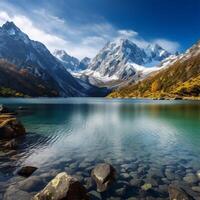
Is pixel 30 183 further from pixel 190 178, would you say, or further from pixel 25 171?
pixel 190 178

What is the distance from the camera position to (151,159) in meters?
31.3

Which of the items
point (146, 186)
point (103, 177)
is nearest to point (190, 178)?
point (146, 186)

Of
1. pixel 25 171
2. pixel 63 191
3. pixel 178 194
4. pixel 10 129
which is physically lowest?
pixel 25 171

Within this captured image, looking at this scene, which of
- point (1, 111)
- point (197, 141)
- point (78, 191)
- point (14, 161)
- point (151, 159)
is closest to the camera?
point (78, 191)

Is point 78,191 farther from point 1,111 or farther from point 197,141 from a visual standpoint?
point 1,111

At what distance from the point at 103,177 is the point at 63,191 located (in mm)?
5489

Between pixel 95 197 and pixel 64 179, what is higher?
pixel 64 179

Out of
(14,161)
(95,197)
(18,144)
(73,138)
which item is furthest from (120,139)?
(95,197)

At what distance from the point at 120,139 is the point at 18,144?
18.3 metres

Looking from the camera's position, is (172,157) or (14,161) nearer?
(14,161)

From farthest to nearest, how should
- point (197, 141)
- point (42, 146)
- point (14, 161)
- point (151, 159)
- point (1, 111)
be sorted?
point (1, 111) < point (197, 141) < point (42, 146) < point (151, 159) < point (14, 161)

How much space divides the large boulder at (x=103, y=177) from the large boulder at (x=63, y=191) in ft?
9.32

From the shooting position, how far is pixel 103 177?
22234mm

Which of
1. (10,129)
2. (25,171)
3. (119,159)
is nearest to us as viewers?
(25,171)
